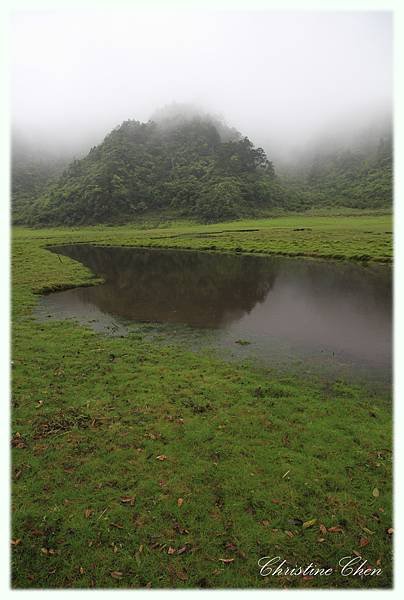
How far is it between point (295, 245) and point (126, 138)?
147290 mm

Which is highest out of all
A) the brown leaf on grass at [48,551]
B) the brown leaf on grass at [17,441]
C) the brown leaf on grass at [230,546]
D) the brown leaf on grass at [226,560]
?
the brown leaf on grass at [17,441]

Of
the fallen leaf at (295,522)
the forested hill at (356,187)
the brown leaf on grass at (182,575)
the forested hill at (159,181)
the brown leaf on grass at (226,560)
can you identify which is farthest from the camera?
the forested hill at (356,187)

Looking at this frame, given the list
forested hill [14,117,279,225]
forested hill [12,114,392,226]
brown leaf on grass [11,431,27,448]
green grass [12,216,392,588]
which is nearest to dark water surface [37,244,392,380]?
green grass [12,216,392,588]

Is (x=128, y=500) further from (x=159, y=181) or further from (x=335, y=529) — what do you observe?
(x=159, y=181)

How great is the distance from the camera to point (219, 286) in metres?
31.9

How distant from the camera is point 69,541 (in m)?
7.03

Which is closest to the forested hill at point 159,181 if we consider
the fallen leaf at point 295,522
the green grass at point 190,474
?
the green grass at point 190,474

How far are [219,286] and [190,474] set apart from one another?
942 inches

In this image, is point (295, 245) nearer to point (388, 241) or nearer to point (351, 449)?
point (388, 241)

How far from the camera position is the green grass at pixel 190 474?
6.70 metres

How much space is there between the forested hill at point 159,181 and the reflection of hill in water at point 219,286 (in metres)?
78.6

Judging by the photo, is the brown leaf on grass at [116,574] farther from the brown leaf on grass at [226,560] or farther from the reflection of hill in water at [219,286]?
the reflection of hill in water at [219,286]

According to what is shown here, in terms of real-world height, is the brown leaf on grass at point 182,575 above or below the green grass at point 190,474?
→ below

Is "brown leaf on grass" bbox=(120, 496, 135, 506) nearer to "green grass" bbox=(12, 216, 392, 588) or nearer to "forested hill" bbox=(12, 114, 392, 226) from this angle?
"green grass" bbox=(12, 216, 392, 588)
